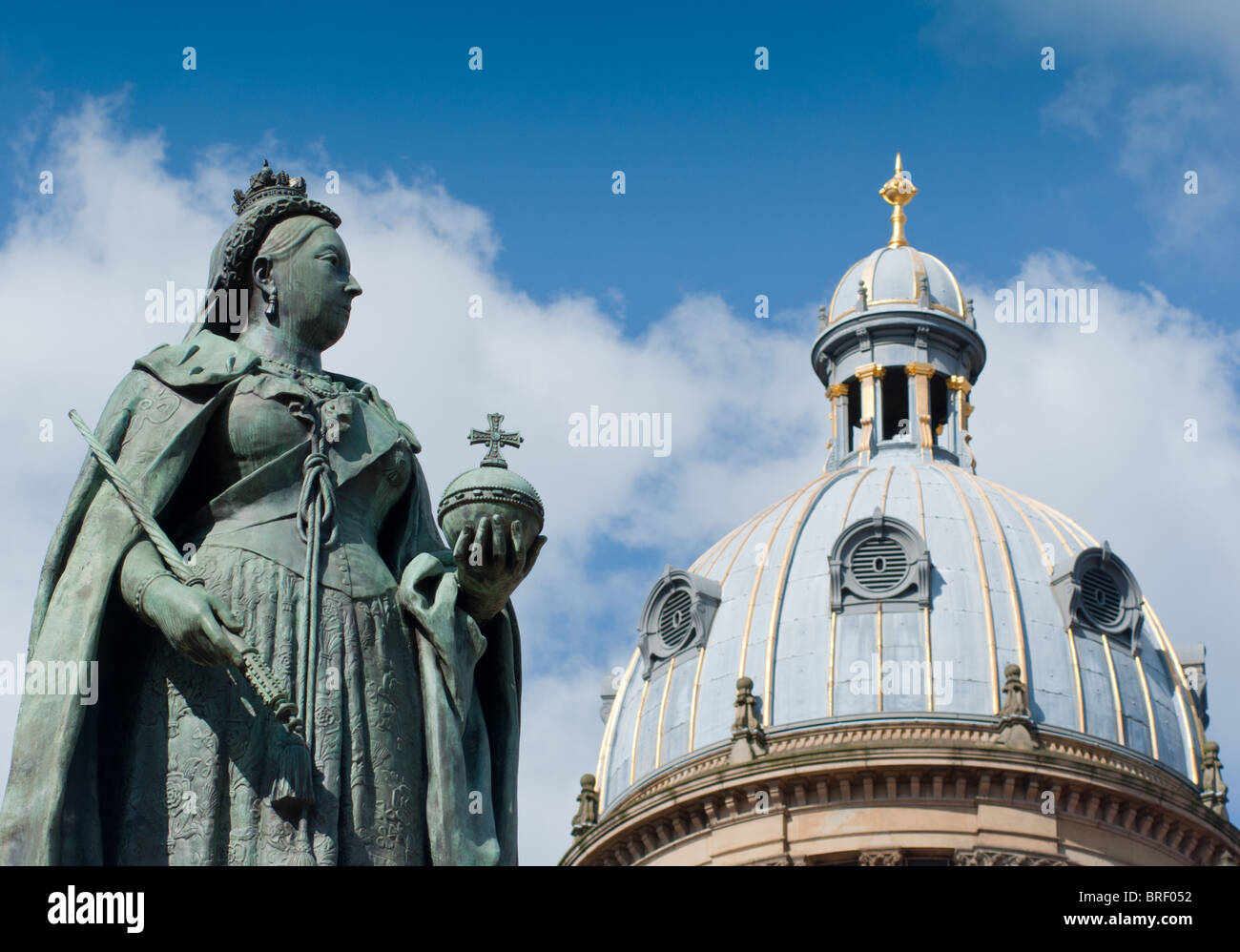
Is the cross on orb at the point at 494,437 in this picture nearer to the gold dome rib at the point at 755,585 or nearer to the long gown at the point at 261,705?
the long gown at the point at 261,705


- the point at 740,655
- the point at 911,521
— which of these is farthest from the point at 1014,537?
the point at 740,655

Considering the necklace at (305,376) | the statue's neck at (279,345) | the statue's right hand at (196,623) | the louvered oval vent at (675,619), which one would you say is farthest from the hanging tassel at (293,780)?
the louvered oval vent at (675,619)

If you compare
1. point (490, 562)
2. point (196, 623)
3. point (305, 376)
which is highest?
point (305, 376)

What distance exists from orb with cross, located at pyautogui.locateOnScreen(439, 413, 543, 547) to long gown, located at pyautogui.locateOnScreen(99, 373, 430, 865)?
41 centimetres

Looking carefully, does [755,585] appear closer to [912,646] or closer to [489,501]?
[912,646]

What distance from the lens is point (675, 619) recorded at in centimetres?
8481

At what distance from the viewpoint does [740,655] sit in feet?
269

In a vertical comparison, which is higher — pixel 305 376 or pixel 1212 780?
pixel 1212 780

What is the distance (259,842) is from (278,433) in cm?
179

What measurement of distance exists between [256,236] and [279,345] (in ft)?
1.63

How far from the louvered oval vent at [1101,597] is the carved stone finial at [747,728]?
10.3m

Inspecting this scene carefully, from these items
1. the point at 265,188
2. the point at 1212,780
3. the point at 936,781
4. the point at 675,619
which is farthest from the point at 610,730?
the point at 265,188
